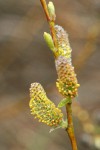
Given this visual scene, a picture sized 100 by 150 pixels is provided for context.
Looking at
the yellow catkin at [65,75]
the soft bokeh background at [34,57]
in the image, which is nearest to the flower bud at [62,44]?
the yellow catkin at [65,75]

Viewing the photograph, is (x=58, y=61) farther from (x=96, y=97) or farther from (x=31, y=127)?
(x=96, y=97)

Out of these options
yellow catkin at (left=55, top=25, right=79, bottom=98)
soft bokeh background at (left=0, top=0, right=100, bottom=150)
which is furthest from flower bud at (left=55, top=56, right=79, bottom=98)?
soft bokeh background at (left=0, top=0, right=100, bottom=150)

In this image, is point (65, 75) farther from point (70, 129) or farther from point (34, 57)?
point (34, 57)

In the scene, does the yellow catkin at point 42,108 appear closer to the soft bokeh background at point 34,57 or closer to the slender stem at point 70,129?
the slender stem at point 70,129

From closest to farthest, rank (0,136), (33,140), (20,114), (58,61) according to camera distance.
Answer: (58,61) < (33,140) < (0,136) < (20,114)

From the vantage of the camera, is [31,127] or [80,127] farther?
[31,127]

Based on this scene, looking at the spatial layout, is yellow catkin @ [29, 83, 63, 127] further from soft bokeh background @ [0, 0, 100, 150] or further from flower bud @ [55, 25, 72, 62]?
soft bokeh background @ [0, 0, 100, 150]

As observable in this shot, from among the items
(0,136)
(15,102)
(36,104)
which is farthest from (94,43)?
(36,104)

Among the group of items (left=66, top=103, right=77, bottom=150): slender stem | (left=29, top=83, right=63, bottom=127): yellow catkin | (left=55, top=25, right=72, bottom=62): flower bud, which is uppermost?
(left=55, top=25, right=72, bottom=62): flower bud
